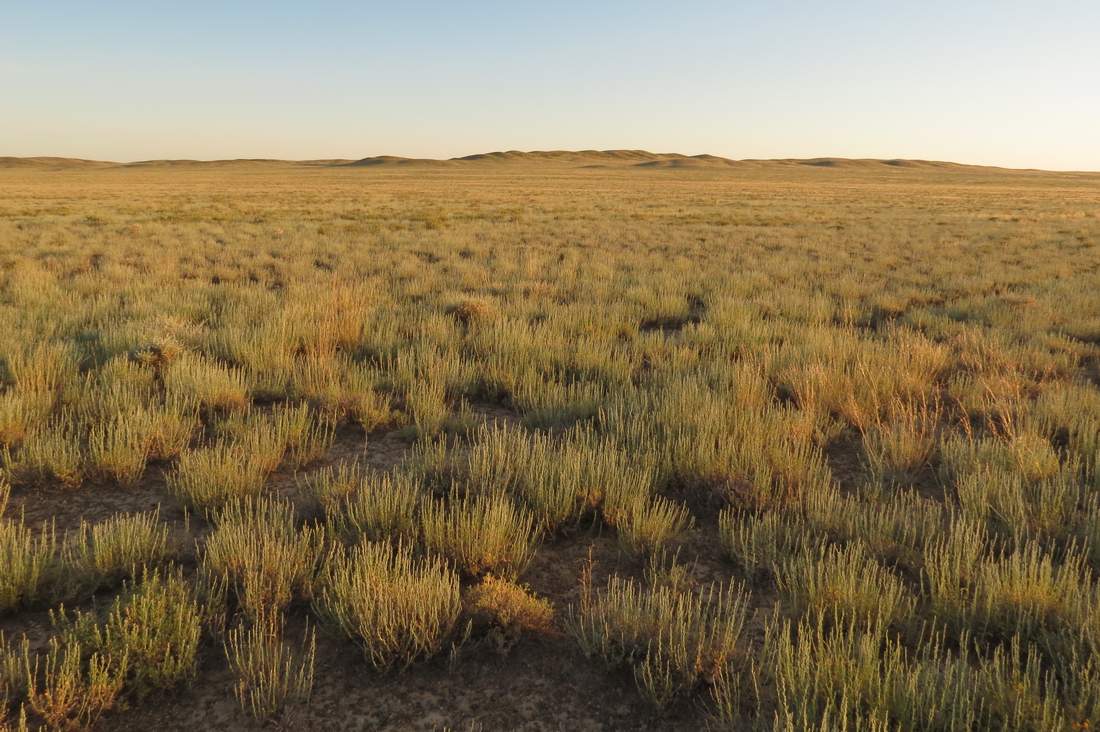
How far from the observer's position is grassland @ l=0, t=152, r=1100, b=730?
2.42m

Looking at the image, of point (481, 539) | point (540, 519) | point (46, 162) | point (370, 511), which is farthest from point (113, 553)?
point (46, 162)

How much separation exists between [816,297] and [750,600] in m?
8.22

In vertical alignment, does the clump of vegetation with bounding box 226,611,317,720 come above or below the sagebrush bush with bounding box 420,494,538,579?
below

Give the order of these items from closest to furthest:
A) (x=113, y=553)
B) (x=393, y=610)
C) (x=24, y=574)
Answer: (x=393, y=610) → (x=24, y=574) → (x=113, y=553)

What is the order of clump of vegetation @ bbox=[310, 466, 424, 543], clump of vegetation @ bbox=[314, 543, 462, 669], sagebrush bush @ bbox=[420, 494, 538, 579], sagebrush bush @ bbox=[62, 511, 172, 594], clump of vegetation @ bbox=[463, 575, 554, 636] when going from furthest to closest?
clump of vegetation @ bbox=[310, 466, 424, 543]
sagebrush bush @ bbox=[420, 494, 538, 579]
sagebrush bush @ bbox=[62, 511, 172, 594]
clump of vegetation @ bbox=[463, 575, 554, 636]
clump of vegetation @ bbox=[314, 543, 462, 669]

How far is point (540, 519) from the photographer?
3635mm

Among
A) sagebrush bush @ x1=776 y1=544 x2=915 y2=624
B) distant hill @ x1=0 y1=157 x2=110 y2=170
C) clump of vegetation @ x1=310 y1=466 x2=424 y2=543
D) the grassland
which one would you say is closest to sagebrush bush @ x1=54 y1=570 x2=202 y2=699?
the grassland

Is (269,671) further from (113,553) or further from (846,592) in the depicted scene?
(846,592)

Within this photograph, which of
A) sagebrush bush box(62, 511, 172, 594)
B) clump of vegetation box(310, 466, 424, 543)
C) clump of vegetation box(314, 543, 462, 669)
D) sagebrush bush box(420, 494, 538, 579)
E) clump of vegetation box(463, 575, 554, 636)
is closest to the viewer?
clump of vegetation box(314, 543, 462, 669)

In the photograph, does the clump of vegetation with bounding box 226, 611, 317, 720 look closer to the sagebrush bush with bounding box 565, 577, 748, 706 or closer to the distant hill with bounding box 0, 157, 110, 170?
the sagebrush bush with bounding box 565, 577, 748, 706

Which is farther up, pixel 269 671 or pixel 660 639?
pixel 660 639

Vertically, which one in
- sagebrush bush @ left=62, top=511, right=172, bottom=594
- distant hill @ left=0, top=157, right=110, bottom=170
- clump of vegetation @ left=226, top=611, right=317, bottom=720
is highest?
distant hill @ left=0, top=157, right=110, bottom=170

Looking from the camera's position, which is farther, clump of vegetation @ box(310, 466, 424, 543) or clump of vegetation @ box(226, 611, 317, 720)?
clump of vegetation @ box(310, 466, 424, 543)

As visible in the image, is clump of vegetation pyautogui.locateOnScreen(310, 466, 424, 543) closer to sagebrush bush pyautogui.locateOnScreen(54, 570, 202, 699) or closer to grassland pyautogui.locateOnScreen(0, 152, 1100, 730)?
grassland pyautogui.locateOnScreen(0, 152, 1100, 730)
